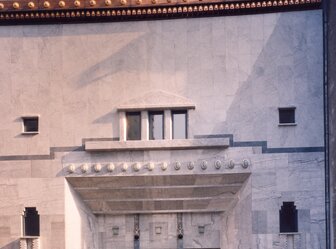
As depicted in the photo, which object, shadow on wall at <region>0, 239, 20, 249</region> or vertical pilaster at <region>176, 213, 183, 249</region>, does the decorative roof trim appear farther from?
shadow on wall at <region>0, 239, 20, 249</region>

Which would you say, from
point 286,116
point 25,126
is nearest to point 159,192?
point 286,116

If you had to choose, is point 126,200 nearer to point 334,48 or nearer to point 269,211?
point 269,211

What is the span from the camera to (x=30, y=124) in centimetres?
1278

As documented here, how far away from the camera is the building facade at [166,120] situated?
12.2 metres

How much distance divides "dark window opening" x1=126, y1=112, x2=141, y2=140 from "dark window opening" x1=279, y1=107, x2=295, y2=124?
12.2 feet

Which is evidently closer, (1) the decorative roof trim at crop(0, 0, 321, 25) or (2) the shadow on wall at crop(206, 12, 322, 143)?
(2) the shadow on wall at crop(206, 12, 322, 143)

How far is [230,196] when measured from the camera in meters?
12.8

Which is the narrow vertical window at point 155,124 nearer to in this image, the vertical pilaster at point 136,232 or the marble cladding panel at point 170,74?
the marble cladding panel at point 170,74

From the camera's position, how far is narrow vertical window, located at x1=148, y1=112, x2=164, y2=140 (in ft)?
41.2

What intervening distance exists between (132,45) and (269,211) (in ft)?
18.4

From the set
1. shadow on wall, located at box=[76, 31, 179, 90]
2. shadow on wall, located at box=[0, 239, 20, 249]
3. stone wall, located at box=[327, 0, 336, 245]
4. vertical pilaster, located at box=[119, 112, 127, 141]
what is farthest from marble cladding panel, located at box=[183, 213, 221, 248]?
shadow on wall, located at box=[0, 239, 20, 249]

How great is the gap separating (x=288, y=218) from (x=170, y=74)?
4829mm

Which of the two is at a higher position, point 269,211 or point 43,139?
point 43,139

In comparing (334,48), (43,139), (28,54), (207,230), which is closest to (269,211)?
(207,230)
